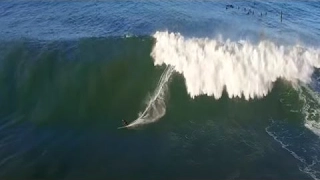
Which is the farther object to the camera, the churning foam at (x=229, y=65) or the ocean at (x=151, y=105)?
the churning foam at (x=229, y=65)

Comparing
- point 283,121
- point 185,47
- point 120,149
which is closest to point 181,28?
point 185,47

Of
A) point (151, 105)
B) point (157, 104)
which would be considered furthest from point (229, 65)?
point (151, 105)

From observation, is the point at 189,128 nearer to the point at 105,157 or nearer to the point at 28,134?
the point at 105,157

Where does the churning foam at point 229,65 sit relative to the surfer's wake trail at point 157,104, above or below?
above

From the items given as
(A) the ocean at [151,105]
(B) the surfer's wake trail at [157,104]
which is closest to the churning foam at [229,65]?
(A) the ocean at [151,105]

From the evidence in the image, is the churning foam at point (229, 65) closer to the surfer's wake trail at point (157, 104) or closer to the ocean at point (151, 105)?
the ocean at point (151, 105)

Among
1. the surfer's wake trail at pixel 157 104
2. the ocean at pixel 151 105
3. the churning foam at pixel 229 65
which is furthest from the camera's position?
the churning foam at pixel 229 65
